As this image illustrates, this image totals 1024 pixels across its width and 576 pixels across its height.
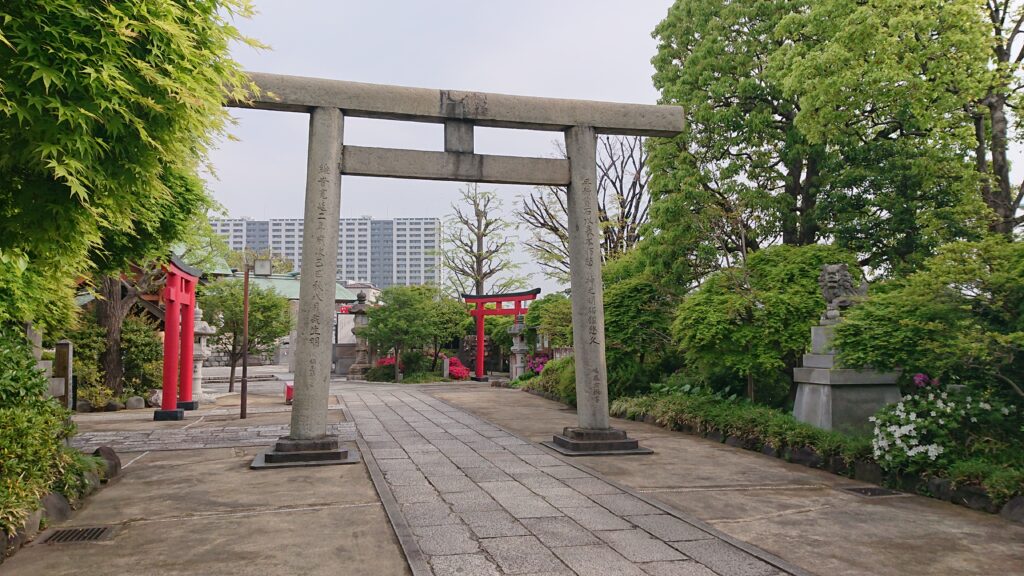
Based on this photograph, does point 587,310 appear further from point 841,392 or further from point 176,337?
point 176,337

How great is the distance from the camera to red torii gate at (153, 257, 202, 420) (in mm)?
13141

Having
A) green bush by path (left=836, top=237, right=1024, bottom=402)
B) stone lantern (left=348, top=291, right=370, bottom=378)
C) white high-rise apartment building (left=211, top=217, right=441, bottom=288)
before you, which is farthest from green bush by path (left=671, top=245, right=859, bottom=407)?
white high-rise apartment building (left=211, top=217, right=441, bottom=288)

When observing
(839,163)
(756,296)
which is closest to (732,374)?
(756,296)

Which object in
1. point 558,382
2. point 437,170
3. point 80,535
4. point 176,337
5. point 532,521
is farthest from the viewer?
point 558,382

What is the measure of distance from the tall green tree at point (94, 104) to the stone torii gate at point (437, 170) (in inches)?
144

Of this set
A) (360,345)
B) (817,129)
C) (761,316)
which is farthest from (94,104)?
(360,345)

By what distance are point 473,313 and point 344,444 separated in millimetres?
18982

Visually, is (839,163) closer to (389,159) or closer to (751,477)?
(751,477)

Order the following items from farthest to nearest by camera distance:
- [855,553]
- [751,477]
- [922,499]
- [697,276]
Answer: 1. [697,276]
2. [751,477]
3. [922,499]
4. [855,553]

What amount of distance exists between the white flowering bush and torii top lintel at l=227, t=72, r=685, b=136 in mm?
4685

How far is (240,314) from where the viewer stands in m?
21.8

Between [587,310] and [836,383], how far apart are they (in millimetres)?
3100

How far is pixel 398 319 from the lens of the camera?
85.7 feet

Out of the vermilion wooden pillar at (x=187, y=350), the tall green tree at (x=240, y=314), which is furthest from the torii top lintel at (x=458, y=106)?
the tall green tree at (x=240, y=314)
